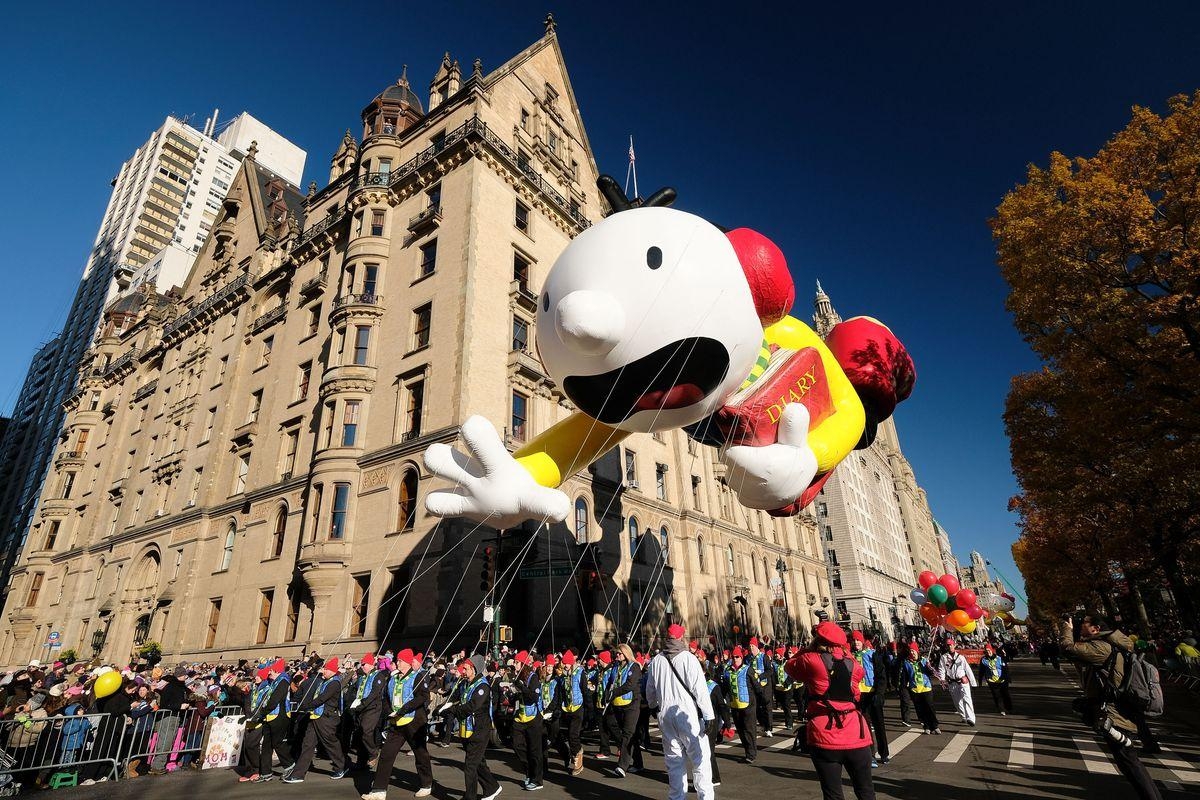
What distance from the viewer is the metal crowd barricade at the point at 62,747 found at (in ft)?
27.6

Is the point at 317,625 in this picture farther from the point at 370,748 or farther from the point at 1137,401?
the point at 1137,401

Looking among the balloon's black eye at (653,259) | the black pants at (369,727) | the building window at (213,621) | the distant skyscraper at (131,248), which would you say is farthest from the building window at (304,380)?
the distant skyscraper at (131,248)

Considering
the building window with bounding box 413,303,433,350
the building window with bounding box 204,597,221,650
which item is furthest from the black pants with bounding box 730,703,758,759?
the building window with bounding box 204,597,221,650

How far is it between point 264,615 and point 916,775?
20886mm

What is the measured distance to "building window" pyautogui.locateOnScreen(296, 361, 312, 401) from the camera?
23500mm

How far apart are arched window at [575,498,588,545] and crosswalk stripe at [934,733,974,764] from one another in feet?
37.7

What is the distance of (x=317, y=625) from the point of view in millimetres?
17797

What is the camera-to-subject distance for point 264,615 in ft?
67.1

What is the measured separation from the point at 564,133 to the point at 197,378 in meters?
23.5

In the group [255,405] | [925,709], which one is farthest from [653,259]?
[255,405]

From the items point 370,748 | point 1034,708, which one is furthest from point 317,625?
point 1034,708

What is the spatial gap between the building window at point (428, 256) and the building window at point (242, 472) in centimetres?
1162

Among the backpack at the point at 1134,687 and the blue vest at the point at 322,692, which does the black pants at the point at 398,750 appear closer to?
the blue vest at the point at 322,692

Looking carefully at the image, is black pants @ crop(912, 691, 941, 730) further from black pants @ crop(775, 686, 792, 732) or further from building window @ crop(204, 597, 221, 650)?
building window @ crop(204, 597, 221, 650)
